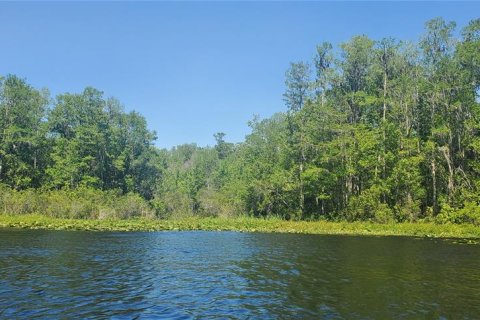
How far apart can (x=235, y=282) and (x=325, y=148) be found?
47082mm

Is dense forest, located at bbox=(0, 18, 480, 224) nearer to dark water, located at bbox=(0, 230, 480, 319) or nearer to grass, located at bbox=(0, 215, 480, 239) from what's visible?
grass, located at bbox=(0, 215, 480, 239)

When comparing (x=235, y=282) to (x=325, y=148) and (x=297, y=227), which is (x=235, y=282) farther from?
(x=325, y=148)

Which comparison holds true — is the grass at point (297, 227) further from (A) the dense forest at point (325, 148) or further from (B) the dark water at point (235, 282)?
(B) the dark water at point (235, 282)

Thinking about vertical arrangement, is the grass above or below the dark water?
above

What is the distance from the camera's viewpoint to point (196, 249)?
96.3ft

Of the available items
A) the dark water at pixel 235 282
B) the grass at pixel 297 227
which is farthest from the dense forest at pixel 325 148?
the dark water at pixel 235 282

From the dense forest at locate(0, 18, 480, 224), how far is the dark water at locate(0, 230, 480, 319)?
25.4 meters

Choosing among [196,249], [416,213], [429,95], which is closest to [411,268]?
[196,249]

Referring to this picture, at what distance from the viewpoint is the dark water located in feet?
42.3

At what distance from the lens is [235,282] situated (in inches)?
694

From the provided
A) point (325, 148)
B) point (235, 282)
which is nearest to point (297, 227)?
point (325, 148)

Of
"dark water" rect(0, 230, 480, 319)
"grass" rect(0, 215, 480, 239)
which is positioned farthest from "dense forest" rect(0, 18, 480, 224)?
"dark water" rect(0, 230, 480, 319)

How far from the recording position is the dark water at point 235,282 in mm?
12883

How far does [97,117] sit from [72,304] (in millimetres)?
76517
